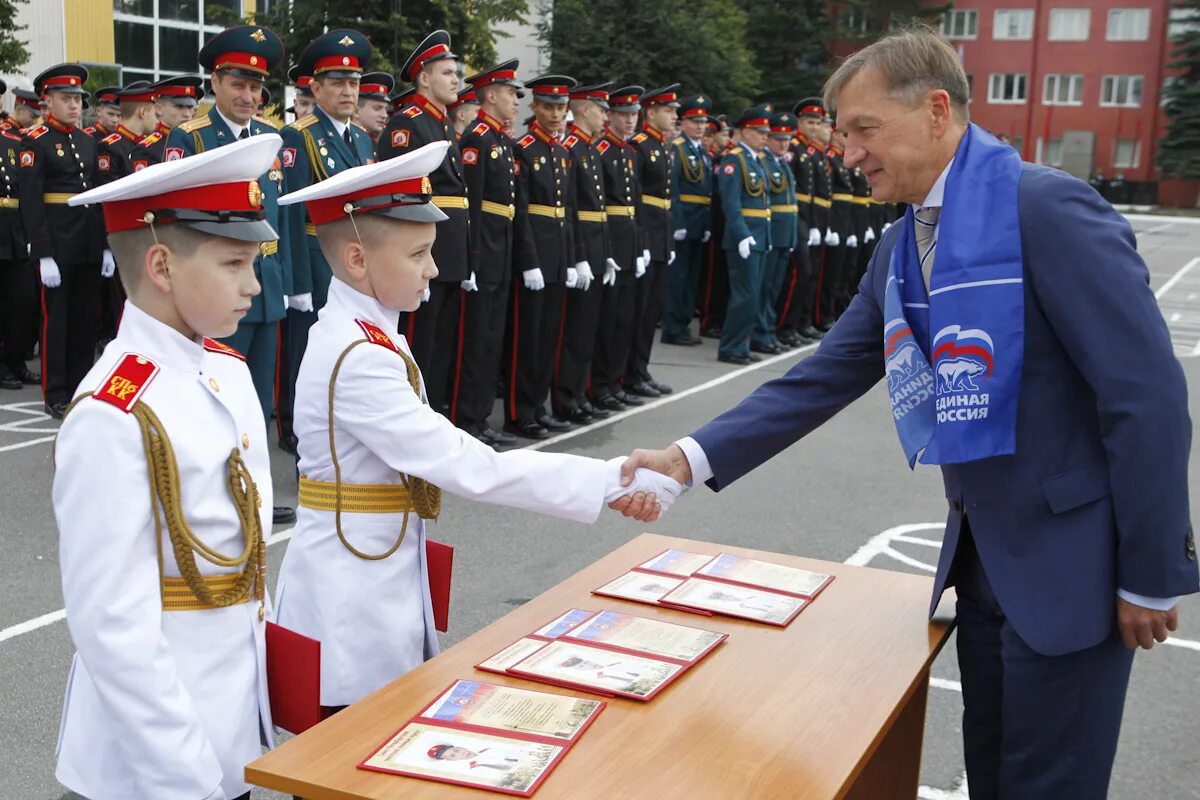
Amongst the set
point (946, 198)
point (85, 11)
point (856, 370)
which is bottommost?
point (856, 370)

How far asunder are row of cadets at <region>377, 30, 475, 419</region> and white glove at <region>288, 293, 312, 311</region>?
0.64 meters

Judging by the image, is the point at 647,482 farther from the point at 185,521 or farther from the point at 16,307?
the point at 16,307

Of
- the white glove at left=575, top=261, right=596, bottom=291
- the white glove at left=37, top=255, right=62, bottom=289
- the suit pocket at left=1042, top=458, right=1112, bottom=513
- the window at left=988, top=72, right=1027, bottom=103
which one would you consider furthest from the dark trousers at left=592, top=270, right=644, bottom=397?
the window at left=988, top=72, right=1027, bottom=103

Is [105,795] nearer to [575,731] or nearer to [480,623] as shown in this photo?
[575,731]

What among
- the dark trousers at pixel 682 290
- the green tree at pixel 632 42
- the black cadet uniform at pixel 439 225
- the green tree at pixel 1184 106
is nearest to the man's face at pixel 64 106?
the black cadet uniform at pixel 439 225

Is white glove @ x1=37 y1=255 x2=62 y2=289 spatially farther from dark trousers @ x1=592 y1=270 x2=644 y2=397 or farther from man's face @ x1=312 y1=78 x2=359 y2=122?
dark trousers @ x1=592 y1=270 x2=644 y2=397

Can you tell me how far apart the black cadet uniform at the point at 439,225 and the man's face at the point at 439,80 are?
0.12 feet

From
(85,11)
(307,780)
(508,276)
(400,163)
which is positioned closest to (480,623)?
(400,163)

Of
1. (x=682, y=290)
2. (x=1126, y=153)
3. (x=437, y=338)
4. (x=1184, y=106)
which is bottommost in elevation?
(x=682, y=290)

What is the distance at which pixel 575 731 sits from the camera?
7.32ft

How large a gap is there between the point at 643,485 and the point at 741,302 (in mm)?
9124

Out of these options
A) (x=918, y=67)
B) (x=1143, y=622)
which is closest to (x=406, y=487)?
(x=918, y=67)

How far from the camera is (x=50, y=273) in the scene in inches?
348

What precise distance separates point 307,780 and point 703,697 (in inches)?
A: 30.8
